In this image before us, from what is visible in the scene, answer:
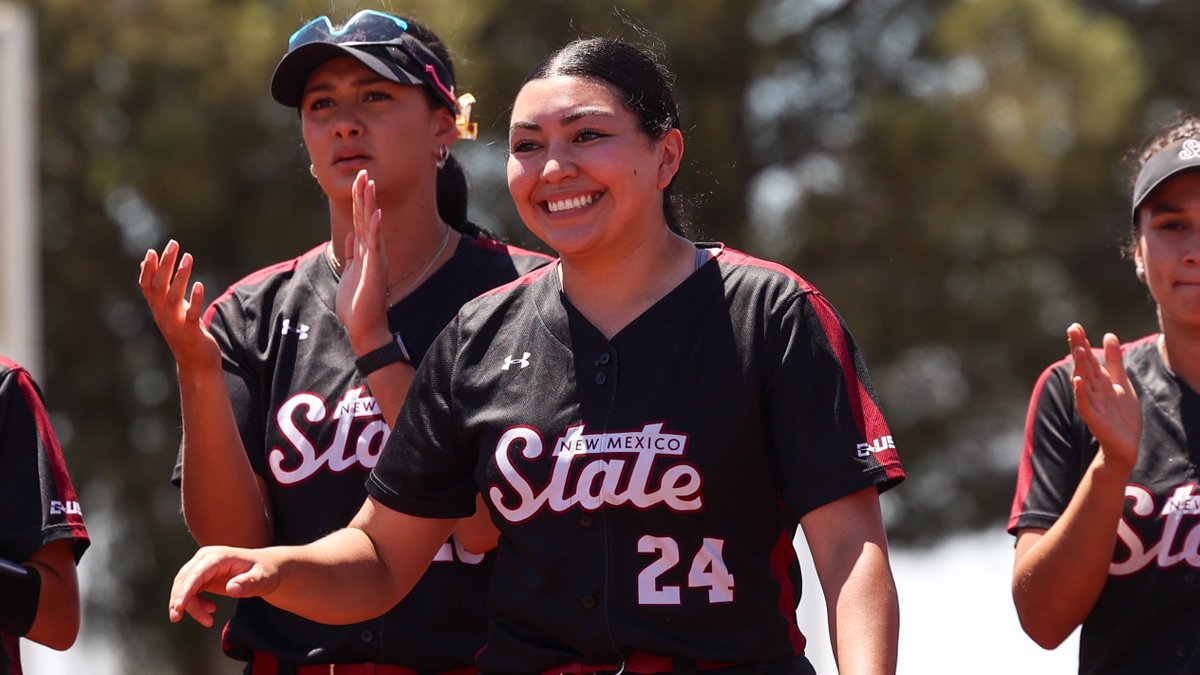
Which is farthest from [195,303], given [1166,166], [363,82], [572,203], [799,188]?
[799,188]

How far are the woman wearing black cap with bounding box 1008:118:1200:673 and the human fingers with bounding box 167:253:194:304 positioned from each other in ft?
6.30

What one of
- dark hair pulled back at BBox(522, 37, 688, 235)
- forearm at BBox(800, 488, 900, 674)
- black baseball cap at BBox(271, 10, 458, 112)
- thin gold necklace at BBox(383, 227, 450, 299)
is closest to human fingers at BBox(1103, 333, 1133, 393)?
forearm at BBox(800, 488, 900, 674)

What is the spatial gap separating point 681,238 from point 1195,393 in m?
1.36

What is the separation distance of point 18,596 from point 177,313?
2.30 ft

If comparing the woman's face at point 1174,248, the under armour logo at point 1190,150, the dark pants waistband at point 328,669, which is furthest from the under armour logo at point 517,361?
the under armour logo at point 1190,150

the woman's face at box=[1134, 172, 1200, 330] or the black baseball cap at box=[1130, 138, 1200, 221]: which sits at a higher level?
the black baseball cap at box=[1130, 138, 1200, 221]

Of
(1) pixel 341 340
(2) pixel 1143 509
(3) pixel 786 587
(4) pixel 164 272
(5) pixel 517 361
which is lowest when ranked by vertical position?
(3) pixel 786 587

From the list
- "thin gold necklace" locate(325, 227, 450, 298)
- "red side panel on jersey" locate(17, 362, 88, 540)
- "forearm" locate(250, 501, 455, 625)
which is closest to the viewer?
"forearm" locate(250, 501, 455, 625)

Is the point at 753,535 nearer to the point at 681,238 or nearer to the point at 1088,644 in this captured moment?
the point at 681,238

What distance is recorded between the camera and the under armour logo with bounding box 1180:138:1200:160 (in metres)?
4.05

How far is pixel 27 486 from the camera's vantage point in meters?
3.84

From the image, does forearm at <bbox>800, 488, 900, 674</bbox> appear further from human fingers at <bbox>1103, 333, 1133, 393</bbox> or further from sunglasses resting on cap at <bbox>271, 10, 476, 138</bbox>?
sunglasses resting on cap at <bbox>271, 10, 476, 138</bbox>

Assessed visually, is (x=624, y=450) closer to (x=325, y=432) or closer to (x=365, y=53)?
(x=325, y=432)

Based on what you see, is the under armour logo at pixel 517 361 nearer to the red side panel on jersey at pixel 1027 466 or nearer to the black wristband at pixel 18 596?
the black wristband at pixel 18 596
